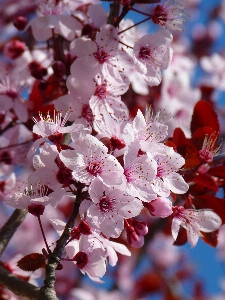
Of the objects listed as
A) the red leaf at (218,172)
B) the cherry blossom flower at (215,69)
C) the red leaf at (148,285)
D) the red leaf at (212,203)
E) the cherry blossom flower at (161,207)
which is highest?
the cherry blossom flower at (161,207)

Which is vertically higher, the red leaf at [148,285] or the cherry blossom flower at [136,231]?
the cherry blossom flower at [136,231]

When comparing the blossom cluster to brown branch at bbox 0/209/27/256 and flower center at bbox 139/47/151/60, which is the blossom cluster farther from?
brown branch at bbox 0/209/27/256

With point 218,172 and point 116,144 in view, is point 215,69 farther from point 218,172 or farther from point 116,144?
point 116,144

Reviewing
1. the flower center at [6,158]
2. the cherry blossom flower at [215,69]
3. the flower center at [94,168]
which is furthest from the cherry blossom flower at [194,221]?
the cherry blossom flower at [215,69]

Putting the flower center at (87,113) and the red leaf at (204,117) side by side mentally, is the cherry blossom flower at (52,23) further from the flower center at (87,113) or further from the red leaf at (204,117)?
the red leaf at (204,117)

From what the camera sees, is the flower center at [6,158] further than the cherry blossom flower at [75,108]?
Yes

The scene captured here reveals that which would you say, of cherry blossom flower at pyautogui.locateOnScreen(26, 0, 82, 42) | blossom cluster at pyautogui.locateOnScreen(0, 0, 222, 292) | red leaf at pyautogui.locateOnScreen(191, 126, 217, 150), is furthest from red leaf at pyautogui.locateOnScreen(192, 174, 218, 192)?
cherry blossom flower at pyautogui.locateOnScreen(26, 0, 82, 42)

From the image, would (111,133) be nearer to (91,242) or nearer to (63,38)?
(91,242)

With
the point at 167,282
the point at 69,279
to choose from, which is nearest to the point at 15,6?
the point at 69,279

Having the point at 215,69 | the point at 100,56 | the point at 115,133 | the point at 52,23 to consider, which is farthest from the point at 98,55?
the point at 215,69
